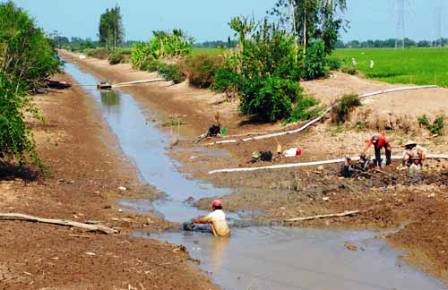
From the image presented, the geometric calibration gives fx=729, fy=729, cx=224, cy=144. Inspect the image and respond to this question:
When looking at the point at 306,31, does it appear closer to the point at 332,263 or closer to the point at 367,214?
the point at 367,214

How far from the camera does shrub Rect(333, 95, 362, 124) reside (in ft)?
86.6

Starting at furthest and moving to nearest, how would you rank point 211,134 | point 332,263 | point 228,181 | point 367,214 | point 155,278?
point 211,134 < point 228,181 < point 367,214 < point 332,263 < point 155,278

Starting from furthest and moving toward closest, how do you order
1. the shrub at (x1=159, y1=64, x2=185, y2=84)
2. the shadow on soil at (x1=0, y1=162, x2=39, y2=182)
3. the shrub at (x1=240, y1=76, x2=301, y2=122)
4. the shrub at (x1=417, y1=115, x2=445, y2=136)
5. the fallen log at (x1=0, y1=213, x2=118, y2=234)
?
the shrub at (x1=159, y1=64, x2=185, y2=84)
the shrub at (x1=240, y1=76, x2=301, y2=122)
the shrub at (x1=417, y1=115, x2=445, y2=136)
the shadow on soil at (x1=0, y1=162, x2=39, y2=182)
the fallen log at (x1=0, y1=213, x2=118, y2=234)

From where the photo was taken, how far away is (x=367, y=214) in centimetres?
1569

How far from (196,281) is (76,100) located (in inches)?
1474

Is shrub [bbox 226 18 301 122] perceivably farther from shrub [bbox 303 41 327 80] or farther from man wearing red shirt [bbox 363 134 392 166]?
man wearing red shirt [bbox 363 134 392 166]

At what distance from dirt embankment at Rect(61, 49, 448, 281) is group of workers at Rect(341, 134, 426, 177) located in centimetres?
27

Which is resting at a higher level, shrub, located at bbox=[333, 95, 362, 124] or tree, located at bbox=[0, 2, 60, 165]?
tree, located at bbox=[0, 2, 60, 165]

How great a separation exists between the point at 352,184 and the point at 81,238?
7.95 m

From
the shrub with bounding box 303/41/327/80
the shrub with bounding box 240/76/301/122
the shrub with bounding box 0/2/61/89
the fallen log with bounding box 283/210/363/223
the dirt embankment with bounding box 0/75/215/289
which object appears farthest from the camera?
the shrub with bounding box 303/41/327/80

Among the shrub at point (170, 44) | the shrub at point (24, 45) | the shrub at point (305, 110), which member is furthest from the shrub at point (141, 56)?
the shrub at point (305, 110)

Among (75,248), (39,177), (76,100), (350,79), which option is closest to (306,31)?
(350,79)

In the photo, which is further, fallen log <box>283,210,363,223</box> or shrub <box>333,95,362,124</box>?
shrub <box>333,95,362,124</box>

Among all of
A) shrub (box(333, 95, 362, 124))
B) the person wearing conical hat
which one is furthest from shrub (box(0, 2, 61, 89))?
the person wearing conical hat
